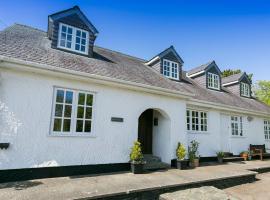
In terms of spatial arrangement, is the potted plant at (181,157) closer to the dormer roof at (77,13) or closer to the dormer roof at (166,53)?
the dormer roof at (166,53)

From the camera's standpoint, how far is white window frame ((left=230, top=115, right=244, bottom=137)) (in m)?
13.0

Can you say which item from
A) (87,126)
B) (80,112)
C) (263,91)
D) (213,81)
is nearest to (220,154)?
(213,81)

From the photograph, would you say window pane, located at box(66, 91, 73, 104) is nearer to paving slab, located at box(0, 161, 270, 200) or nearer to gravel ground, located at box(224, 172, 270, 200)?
paving slab, located at box(0, 161, 270, 200)

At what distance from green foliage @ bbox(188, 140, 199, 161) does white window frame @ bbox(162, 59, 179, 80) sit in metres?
4.65

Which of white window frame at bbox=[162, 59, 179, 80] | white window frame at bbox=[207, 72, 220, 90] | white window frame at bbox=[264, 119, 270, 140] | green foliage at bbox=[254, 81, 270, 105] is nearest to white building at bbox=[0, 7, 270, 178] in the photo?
white window frame at bbox=[162, 59, 179, 80]

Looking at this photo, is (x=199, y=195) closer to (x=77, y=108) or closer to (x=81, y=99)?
(x=77, y=108)

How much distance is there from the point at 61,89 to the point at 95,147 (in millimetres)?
2707

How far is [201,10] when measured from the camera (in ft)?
28.9

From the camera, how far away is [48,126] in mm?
6605

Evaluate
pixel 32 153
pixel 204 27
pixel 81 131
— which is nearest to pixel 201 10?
pixel 204 27

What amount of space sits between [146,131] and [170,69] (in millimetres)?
4782

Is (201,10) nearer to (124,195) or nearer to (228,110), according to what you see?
(228,110)

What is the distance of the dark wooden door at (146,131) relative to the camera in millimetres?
10430

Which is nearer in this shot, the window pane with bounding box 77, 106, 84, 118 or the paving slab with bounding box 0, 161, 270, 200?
the paving slab with bounding box 0, 161, 270, 200
